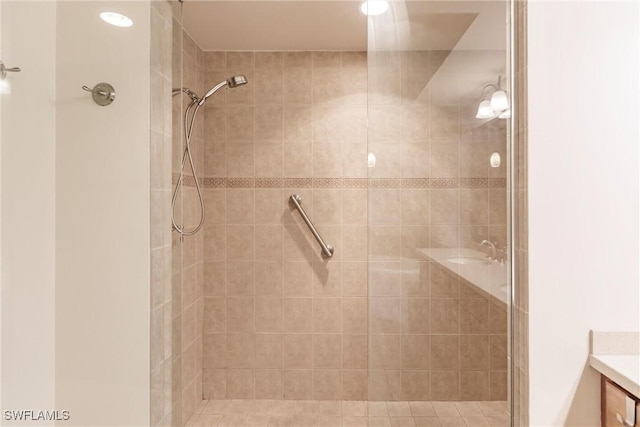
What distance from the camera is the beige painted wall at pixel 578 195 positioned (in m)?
1.27

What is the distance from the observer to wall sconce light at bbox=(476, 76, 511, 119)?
1350 millimetres

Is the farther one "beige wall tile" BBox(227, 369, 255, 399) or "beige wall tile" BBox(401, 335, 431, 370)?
"beige wall tile" BBox(227, 369, 255, 399)

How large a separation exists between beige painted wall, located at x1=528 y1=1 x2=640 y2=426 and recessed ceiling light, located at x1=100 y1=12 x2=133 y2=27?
4.59 feet

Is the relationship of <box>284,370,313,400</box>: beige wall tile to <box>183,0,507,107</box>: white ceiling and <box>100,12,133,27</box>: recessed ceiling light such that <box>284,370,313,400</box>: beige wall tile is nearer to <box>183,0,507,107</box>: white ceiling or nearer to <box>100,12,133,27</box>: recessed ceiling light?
<box>183,0,507,107</box>: white ceiling

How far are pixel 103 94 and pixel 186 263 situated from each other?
3.33 feet

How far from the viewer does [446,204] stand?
1403 mm

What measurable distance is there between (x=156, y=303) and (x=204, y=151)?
3.98 ft

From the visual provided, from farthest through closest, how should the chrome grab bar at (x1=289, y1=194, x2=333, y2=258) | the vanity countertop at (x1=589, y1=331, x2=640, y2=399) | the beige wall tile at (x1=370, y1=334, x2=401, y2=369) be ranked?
1. the chrome grab bar at (x1=289, y1=194, x2=333, y2=258)
2. the beige wall tile at (x1=370, y1=334, x2=401, y2=369)
3. the vanity countertop at (x1=589, y1=331, x2=640, y2=399)

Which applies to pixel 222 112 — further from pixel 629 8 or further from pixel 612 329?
pixel 612 329

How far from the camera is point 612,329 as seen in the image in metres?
1.27

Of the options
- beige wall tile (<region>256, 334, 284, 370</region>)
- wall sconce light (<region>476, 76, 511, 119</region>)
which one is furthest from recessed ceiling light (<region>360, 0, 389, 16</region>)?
beige wall tile (<region>256, 334, 284, 370</region>)

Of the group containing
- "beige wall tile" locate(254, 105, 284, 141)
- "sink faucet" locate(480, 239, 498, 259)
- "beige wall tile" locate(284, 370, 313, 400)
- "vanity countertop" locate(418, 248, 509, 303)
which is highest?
"beige wall tile" locate(254, 105, 284, 141)

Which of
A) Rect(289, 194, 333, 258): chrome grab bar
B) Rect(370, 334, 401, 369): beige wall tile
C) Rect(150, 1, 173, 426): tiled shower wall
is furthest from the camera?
Rect(289, 194, 333, 258): chrome grab bar

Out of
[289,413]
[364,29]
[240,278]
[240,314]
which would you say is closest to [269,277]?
[240,278]
